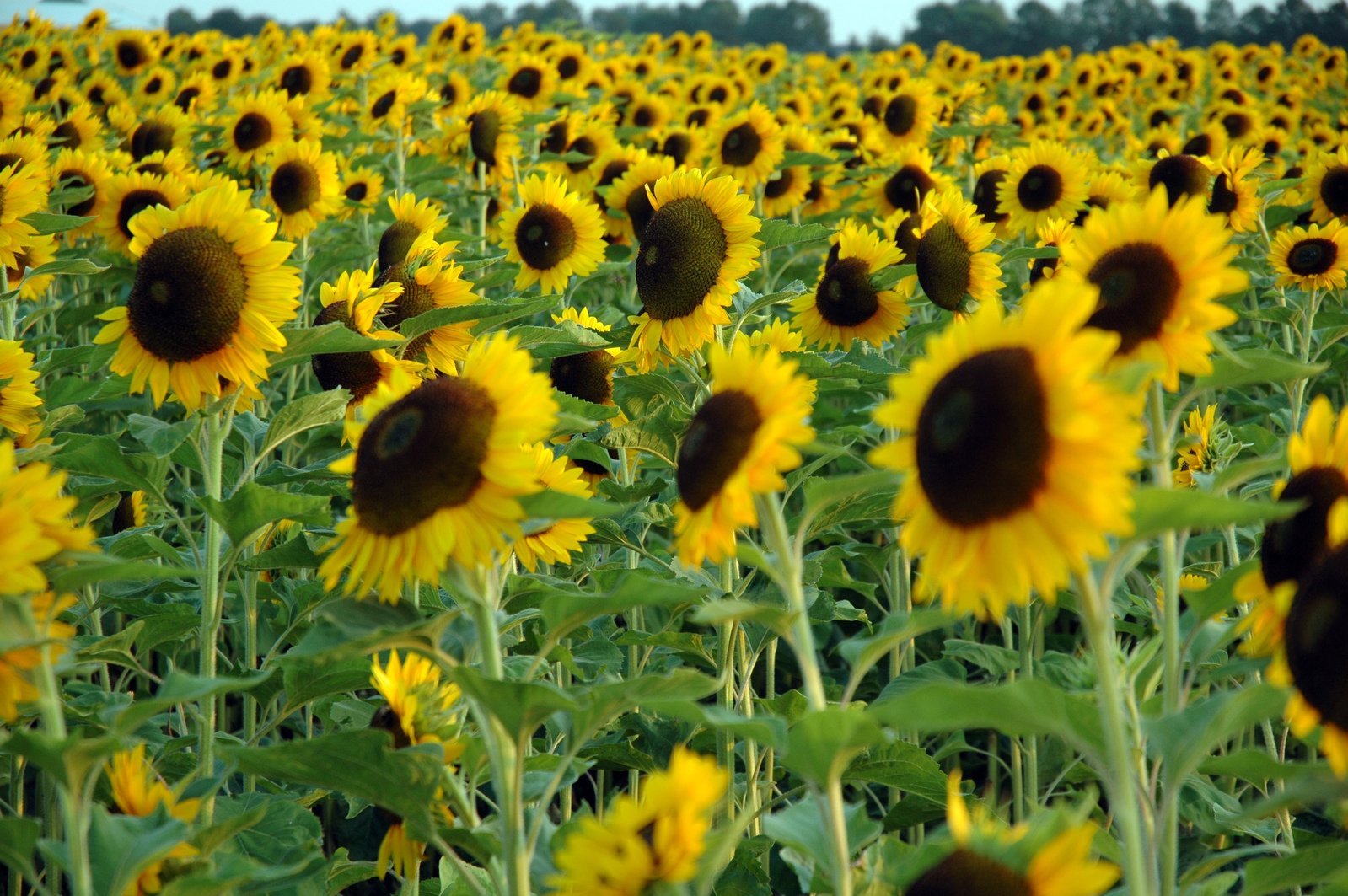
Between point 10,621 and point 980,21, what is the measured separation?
107ft

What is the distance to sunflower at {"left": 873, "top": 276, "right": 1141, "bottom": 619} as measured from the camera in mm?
1321

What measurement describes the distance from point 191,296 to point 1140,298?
5.74 feet

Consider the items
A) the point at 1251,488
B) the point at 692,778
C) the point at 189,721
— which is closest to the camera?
the point at 692,778

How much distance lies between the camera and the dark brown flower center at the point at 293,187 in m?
5.32

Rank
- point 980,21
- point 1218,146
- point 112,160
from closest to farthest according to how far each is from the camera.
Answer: point 112,160 < point 1218,146 < point 980,21

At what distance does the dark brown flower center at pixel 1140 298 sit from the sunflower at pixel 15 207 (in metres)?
2.97

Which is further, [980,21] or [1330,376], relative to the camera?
[980,21]

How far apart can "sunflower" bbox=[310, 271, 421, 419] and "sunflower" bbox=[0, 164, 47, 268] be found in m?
1.05

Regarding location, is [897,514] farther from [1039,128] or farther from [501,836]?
[1039,128]

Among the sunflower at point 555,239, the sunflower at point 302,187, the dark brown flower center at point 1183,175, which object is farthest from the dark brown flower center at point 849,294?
the sunflower at point 302,187

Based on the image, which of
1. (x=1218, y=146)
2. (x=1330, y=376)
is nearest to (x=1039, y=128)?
(x=1218, y=146)

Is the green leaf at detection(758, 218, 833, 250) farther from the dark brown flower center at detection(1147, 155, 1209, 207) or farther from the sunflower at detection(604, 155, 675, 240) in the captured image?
the dark brown flower center at detection(1147, 155, 1209, 207)

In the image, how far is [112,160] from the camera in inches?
215

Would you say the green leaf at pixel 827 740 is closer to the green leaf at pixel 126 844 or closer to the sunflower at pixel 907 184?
the green leaf at pixel 126 844
